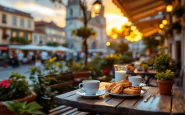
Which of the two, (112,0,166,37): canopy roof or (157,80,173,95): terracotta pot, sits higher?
(112,0,166,37): canopy roof

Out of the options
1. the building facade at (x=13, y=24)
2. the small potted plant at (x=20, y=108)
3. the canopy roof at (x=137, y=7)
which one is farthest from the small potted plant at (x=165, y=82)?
the building facade at (x=13, y=24)

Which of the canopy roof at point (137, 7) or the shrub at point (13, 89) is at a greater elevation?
the canopy roof at point (137, 7)

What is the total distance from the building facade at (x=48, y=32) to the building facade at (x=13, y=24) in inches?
180

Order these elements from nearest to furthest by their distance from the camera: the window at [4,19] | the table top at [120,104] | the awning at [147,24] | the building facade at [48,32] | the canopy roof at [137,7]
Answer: the table top at [120,104], the canopy roof at [137,7], the awning at [147,24], the window at [4,19], the building facade at [48,32]

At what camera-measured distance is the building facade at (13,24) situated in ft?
116

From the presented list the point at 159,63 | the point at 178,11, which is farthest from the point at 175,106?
the point at 178,11

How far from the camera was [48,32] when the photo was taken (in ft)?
182

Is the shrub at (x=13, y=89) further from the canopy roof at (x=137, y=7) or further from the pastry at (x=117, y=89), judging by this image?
the canopy roof at (x=137, y=7)

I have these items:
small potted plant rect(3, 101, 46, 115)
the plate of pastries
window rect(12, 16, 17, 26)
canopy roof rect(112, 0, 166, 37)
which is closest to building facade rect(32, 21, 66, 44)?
window rect(12, 16, 17, 26)

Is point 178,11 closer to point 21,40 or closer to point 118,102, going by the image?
point 118,102

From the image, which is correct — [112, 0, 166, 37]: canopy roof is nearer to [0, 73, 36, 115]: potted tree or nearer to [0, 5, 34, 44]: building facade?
[0, 73, 36, 115]: potted tree

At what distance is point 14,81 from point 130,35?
17.1 meters

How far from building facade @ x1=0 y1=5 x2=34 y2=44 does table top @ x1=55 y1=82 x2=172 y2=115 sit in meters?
35.4

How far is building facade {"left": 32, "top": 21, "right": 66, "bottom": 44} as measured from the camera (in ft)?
161
